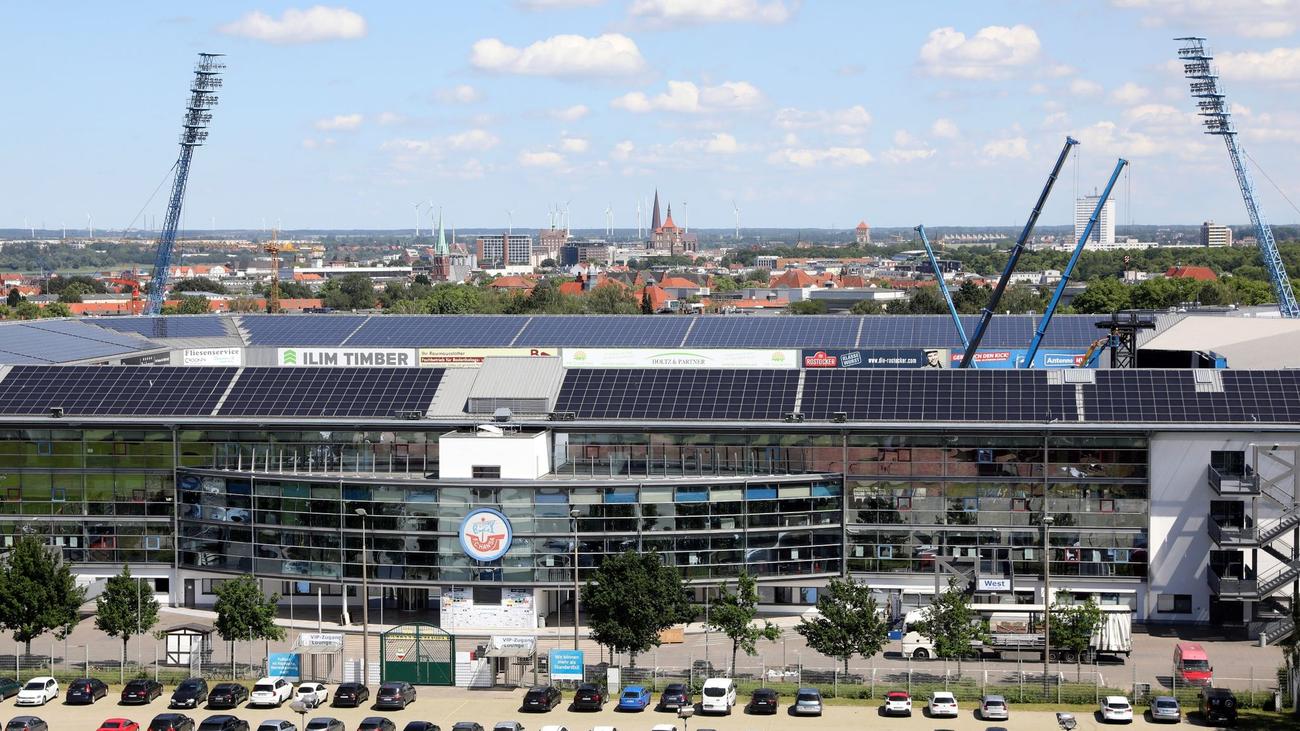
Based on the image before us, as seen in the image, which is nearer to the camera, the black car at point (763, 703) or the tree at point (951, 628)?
the black car at point (763, 703)

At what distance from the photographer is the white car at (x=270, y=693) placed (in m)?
68.1

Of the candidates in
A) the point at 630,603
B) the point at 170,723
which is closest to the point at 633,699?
the point at 630,603

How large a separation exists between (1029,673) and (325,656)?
100.0 ft

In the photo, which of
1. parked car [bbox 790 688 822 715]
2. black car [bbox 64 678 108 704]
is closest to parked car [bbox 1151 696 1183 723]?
parked car [bbox 790 688 822 715]

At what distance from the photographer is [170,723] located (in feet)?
205

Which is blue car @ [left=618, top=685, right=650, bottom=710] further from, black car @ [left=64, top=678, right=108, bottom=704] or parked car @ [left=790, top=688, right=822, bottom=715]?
black car @ [left=64, top=678, right=108, bottom=704]

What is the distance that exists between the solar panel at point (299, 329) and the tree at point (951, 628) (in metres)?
92.1

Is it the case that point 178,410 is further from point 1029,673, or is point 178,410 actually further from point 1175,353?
point 1175,353

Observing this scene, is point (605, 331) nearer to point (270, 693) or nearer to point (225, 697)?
point (270, 693)

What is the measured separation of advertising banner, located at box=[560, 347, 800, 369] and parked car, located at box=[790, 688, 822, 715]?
8084 centimetres

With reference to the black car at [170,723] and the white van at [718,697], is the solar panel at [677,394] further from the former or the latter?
the black car at [170,723]

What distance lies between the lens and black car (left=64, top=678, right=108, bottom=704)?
68.6 meters

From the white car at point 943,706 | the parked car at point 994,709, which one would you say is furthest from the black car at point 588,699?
the parked car at point 994,709

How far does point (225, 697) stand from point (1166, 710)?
3715cm
